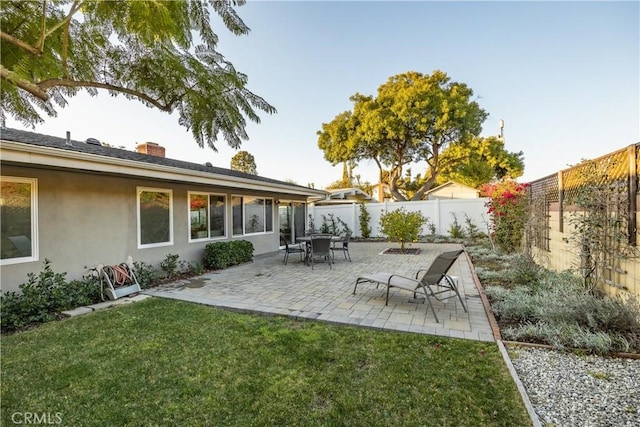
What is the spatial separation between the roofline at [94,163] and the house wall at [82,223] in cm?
70

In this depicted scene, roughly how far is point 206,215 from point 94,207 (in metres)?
3.13

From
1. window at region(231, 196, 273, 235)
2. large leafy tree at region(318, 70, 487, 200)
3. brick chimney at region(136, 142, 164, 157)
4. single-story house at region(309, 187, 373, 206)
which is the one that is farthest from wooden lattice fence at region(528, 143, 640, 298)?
large leafy tree at region(318, 70, 487, 200)

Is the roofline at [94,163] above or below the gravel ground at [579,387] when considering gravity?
above

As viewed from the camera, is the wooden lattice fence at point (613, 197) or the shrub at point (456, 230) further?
the shrub at point (456, 230)

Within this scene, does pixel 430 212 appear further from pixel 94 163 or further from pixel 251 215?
pixel 94 163

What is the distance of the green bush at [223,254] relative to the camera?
850cm

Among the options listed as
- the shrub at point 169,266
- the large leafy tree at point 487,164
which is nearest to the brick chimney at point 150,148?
the shrub at point 169,266

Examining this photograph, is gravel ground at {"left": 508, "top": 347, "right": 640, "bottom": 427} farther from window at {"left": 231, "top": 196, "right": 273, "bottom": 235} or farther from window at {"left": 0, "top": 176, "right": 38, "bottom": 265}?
window at {"left": 231, "top": 196, "right": 273, "bottom": 235}

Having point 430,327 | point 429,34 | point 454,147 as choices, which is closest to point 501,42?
point 429,34

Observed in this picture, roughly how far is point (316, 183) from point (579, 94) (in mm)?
37314

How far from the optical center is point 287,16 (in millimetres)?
9297

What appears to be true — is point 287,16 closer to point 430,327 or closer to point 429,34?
point 429,34

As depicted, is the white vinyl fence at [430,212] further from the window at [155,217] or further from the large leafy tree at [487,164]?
the large leafy tree at [487,164]

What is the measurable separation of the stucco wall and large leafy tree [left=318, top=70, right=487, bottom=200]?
44.2 feet
